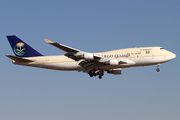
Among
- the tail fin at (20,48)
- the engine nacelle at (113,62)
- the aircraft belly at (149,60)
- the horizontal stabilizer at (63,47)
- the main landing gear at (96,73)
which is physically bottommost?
the main landing gear at (96,73)

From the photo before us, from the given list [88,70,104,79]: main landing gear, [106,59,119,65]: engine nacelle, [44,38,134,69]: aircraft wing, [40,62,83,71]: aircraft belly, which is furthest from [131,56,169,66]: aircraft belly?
[40,62,83,71]: aircraft belly

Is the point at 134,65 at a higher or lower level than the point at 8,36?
lower

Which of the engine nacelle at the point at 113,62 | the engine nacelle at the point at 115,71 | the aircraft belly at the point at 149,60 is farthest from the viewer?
the engine nacelle at the point at 115,71

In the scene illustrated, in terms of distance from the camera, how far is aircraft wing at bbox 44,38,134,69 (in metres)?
46.0

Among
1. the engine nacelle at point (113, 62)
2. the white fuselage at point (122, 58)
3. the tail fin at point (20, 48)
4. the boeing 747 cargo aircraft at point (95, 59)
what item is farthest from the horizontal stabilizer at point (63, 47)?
the tail fin at point (20, 48)

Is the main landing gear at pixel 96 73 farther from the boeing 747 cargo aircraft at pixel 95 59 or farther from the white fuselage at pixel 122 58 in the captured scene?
the white fuselage at pixel 122 58

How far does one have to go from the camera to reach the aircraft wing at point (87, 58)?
46.0 m

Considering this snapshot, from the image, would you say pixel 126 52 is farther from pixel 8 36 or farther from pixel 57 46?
pixel 8 36

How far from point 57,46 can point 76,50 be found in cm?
341

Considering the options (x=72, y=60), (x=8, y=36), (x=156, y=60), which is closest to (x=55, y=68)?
(x=72, y=60)

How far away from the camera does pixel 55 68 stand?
52781mm

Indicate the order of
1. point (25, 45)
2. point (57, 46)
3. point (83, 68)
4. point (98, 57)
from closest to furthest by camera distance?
1. point (57, 46)
2. point (98, 57)
3. point (83, 68)
4. point (25, 45)

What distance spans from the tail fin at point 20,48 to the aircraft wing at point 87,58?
9.64m

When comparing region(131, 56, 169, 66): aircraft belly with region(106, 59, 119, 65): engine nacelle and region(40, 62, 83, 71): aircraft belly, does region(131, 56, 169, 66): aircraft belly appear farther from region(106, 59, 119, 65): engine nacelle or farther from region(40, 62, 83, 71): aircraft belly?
region(40, 62, 83, 71): aircraft belly
